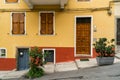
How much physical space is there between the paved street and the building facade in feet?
16.1

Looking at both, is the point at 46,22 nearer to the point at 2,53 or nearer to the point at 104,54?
the point at 2,53

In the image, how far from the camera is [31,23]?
2312 cm

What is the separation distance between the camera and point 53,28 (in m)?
23.0

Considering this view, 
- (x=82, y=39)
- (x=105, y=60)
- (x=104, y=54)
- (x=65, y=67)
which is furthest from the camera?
(x=82, y=39)

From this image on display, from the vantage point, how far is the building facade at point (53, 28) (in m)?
22.6

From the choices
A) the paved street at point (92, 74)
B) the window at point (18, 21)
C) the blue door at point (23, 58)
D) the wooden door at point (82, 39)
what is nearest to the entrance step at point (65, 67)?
the paved street at point (92, 74)

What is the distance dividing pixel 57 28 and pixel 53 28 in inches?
10.9

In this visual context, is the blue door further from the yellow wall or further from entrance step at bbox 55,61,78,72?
entrance step at bbox 55,61,78,72

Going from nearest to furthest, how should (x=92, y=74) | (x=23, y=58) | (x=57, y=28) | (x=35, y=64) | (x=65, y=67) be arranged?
(x=92, y=74) → (x=35, y=64) → (x=65, y=67) → (x=57, y=28) → (x=23, y=58)

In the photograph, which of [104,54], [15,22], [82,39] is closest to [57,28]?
[82,39]

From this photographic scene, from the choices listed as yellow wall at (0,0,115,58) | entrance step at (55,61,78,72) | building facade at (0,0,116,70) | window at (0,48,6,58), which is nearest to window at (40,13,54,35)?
building facade at (0,0,116,70)

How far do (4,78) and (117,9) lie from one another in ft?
29.1

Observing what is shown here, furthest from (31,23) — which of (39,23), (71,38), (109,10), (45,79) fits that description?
(45,79)

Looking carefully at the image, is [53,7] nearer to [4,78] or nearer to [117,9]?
[117,9]
